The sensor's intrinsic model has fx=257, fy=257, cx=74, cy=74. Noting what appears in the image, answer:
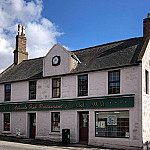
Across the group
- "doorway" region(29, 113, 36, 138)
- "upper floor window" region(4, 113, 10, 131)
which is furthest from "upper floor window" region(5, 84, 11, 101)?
"doorway" region(29, 113, 36, 138)

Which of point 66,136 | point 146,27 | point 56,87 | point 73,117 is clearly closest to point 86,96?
point 73,117

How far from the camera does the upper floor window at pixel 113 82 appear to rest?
17375 mm

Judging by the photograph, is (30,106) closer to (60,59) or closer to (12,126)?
(12,126)

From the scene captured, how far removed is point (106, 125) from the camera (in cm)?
1747

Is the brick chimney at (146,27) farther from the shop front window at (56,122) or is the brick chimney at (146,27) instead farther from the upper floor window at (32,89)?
the upper floor window at (32,89)

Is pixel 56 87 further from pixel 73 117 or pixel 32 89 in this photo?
→ pixel 73 117

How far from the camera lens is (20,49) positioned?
27.3 meters

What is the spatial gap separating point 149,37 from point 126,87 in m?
4.17

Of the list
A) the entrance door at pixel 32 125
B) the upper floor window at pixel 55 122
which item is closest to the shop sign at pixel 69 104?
the upper floor window at pixel 55 122

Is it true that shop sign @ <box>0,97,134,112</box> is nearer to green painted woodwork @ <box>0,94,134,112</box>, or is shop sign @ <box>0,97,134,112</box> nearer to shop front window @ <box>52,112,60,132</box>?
green painted woodwork @ <box>0,94,134,112</box>

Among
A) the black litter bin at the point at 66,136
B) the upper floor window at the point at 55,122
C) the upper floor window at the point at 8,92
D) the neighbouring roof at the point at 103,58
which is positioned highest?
the neighbouring roof at the point at 103,58

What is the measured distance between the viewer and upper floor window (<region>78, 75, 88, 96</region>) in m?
19.0

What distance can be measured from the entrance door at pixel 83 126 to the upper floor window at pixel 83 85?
1499 mm

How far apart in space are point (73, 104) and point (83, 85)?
1.59 meters
